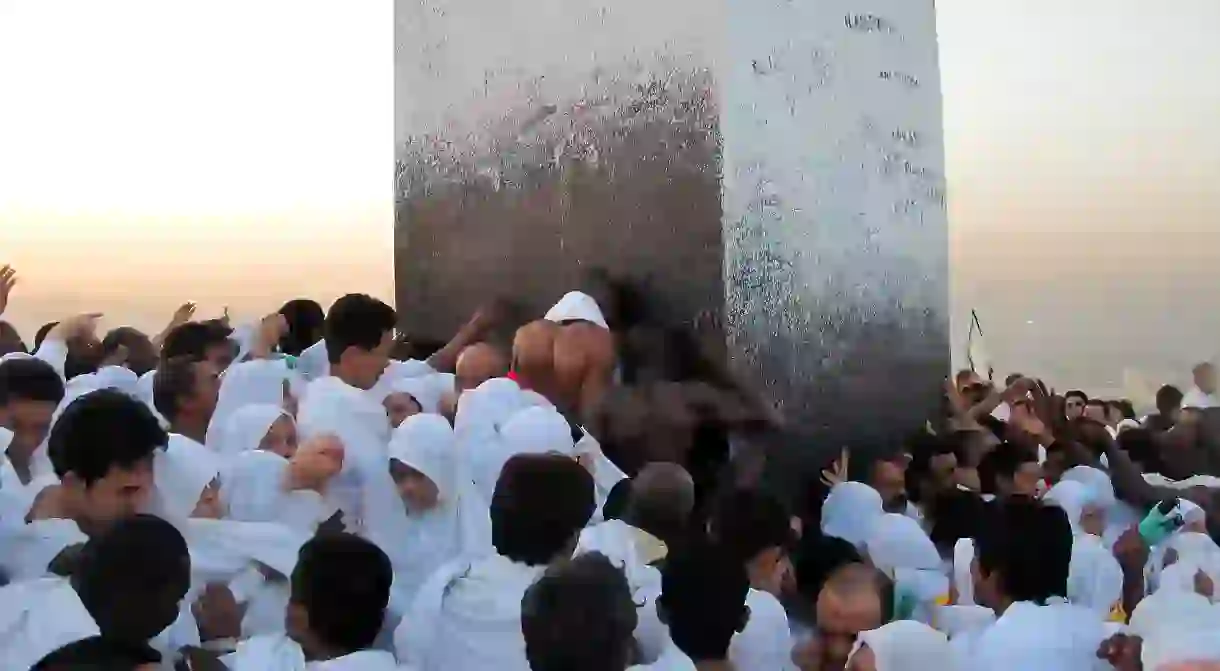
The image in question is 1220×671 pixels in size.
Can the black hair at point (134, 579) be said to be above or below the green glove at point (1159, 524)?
above

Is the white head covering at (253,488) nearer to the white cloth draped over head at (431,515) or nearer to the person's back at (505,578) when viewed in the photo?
the white cloth draped over head at (431,515)

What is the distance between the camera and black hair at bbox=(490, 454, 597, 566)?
1730 millimetres

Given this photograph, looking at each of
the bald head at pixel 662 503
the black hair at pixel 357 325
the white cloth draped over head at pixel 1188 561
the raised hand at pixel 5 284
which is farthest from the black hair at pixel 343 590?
the raised hand at pixel 5 284

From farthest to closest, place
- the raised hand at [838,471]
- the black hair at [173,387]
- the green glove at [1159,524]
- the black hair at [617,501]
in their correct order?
the raised hand at [838,471]
the green glove at [1159,524]
the black hair at [173,387]
the black hair at [617,501]

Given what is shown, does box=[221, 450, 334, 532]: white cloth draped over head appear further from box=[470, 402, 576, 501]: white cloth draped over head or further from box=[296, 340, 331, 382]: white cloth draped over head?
box=[296, 340, 331, 382]: white cloth draped over head

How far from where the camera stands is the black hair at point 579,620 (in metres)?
1.50

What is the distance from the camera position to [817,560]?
2.27 meters

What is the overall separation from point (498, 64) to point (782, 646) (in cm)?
218

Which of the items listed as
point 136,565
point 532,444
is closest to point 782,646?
point 532,444

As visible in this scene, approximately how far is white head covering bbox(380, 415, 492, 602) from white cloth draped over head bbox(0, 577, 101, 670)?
698mm

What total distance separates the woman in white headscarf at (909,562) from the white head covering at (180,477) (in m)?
1.28

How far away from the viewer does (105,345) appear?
338 centimetres

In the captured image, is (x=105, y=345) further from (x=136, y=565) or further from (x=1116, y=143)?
(x=1116, y=143)

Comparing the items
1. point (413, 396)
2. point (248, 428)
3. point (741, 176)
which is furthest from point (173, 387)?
point (741, 176)
